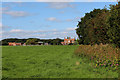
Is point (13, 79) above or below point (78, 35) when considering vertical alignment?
below

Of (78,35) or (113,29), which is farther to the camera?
(78,35)

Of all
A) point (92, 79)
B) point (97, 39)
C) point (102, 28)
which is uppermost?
point (102, 28)

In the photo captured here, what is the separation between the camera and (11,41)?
7438cm

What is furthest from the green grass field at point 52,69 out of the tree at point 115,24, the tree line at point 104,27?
the tree line at point 104,27

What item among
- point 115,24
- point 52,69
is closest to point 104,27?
point 115,24

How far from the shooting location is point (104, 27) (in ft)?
61.3

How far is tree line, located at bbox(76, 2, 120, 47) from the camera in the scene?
35.5ft

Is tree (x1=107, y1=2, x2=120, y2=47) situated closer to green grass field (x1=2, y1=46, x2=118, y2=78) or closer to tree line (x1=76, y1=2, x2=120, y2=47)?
tree line (x1=76, y1=2, x2=120, y2=47)

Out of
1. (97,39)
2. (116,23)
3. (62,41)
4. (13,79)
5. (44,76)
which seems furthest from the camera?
(62,41)

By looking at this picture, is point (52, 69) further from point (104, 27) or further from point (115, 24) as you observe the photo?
point (104, 27)

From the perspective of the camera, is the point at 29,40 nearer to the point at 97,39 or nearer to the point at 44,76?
the point at 97,39

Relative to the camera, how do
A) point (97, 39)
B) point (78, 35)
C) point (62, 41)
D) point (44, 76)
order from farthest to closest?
point (62, 41) → point (78, 35) → point (97, 39) → point (44, 76)

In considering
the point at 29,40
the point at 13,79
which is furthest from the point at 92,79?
the point at 29,40

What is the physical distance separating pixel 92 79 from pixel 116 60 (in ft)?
13.0
